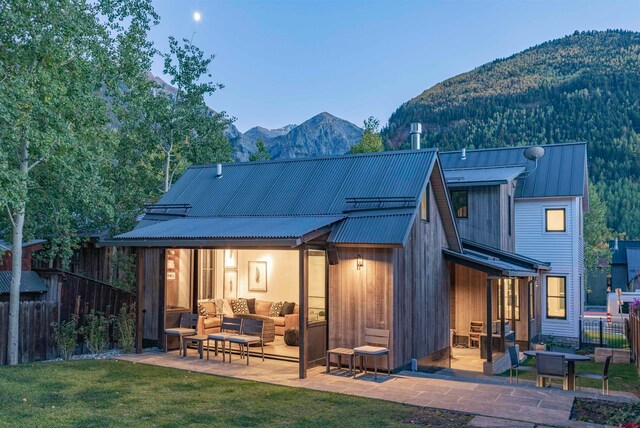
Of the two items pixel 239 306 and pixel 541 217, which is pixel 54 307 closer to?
pixel 239 306

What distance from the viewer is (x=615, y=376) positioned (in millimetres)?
13469

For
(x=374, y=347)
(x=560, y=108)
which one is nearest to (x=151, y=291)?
(x=374, y=347)

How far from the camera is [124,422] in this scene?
727cm

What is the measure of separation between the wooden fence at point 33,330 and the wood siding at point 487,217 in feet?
43.7

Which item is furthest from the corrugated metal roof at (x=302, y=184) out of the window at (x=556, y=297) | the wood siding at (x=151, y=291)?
the window at (x=556, y=297)

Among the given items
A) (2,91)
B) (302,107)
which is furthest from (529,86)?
(2,91)

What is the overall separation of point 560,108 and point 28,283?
9365cm

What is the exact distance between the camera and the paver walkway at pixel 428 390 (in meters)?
8.14

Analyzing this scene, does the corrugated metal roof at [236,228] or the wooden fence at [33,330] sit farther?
the wooden fence at [33,330]

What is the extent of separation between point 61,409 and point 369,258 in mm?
6122

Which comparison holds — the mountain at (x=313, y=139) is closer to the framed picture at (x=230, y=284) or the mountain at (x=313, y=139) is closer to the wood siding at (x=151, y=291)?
the framed picture at (x=230, y=284)

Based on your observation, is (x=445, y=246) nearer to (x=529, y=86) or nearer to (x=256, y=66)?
(x=256, y=66)

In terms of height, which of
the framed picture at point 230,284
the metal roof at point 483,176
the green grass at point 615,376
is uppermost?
the metal roof at point 483,176

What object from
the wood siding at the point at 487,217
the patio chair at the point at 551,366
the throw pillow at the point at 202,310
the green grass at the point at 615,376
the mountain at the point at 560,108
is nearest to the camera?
the patio chair at the point at 551,366
